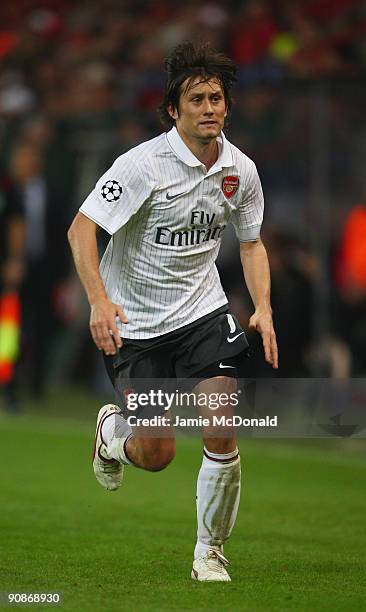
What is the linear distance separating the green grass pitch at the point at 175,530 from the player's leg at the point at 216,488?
135 millimetres

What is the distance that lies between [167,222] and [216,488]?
3.91 feet

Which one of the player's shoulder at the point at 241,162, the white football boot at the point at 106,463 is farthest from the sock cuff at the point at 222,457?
the player's shoulder at the point at 241,162

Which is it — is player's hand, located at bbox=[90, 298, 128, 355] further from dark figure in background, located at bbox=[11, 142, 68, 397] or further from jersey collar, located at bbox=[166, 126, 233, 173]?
dark figure in background, located at bbox=[11, 142, 68, 397]

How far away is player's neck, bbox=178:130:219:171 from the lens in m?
6.11

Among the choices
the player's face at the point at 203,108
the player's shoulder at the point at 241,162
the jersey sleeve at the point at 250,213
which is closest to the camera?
the player's face at the point at 203,108

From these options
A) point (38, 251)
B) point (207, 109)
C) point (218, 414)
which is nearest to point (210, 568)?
point (218, 414)

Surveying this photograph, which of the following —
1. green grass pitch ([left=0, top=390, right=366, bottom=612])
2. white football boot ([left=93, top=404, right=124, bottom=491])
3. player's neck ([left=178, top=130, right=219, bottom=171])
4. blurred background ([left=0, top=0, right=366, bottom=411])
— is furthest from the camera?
blurred background ([left=0, top=0, right=366, bottom=411])

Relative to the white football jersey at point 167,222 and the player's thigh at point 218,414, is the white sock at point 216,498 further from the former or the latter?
the white football jersey at point 167,222

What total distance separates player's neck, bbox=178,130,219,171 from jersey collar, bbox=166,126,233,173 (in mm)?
21

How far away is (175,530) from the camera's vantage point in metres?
7.68

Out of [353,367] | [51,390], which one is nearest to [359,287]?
[353,367]

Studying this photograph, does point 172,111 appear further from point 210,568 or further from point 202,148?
point 210,568

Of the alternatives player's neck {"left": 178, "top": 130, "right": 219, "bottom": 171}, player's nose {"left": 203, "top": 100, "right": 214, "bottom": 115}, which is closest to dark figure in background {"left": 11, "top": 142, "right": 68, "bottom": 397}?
player's neck {"left": 178, "top": 130, "right": 219, "bottom": 171}

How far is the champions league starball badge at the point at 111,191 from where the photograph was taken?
5.95m
